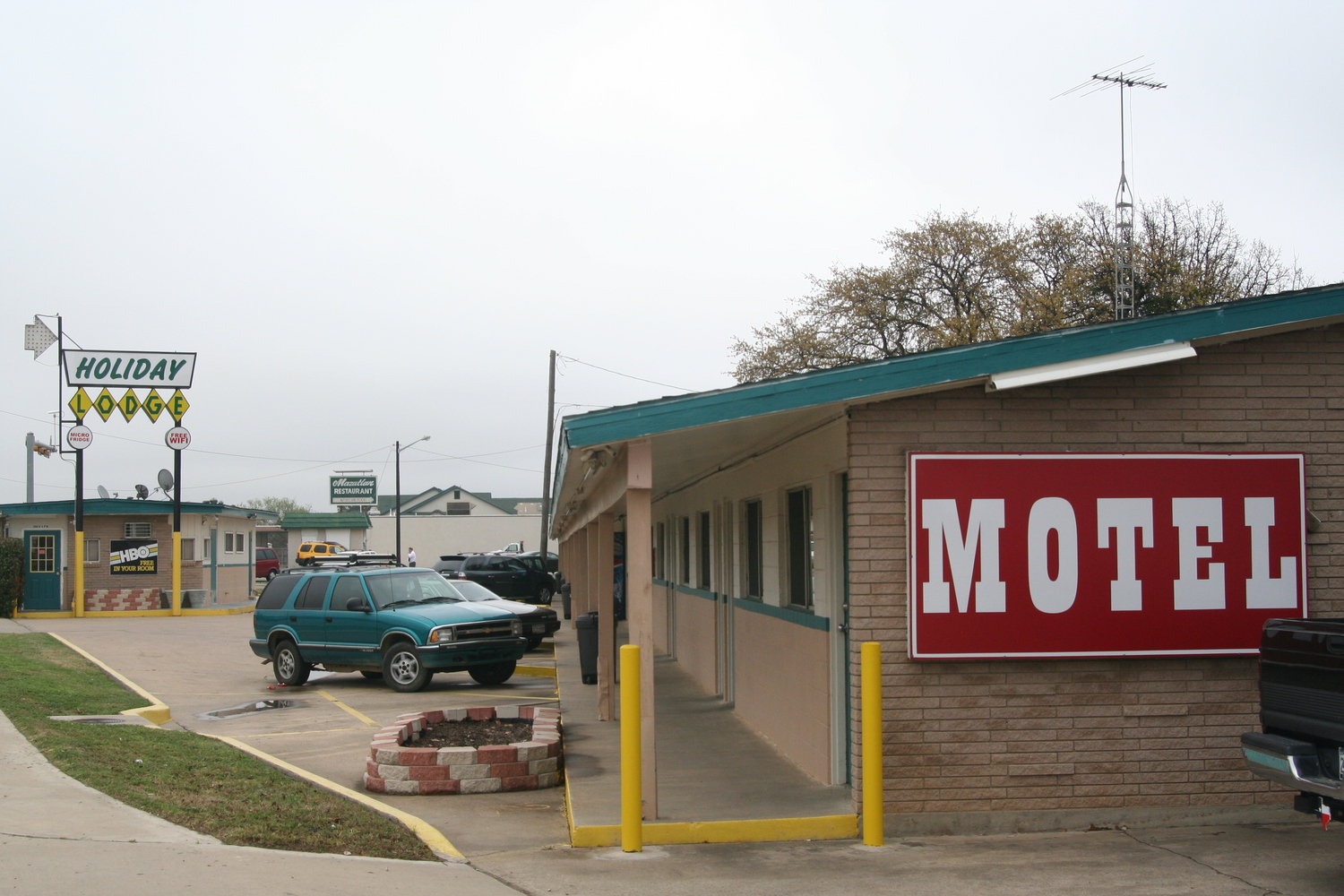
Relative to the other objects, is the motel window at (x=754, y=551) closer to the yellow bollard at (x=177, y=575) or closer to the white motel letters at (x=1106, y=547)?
the white motel letters at (x=1106, y=547)

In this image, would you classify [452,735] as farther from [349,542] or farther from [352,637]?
[349,542]

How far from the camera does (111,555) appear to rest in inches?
1337

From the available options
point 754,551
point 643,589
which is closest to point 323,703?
point 754,551

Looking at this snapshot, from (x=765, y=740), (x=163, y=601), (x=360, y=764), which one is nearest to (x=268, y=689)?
(x=360, y=764)

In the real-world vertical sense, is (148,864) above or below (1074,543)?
below

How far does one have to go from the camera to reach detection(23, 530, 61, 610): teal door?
3306 centimetres

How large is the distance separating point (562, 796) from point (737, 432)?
3284mm

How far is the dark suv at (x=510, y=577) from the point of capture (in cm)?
3619

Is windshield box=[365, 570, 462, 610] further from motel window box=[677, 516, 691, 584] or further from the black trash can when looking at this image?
motel window box=[677, 516, 691, 584]

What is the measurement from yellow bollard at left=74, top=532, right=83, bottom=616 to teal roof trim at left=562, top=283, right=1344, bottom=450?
2950 cm

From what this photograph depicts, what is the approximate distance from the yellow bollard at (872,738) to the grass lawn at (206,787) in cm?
275

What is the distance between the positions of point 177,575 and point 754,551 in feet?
85.5

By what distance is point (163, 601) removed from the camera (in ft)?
111

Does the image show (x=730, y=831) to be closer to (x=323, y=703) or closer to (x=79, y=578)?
(x=323, y=703)
